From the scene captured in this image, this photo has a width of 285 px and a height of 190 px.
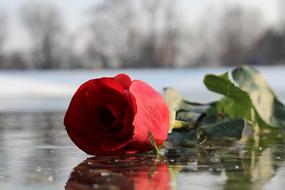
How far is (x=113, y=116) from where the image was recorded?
123 cm

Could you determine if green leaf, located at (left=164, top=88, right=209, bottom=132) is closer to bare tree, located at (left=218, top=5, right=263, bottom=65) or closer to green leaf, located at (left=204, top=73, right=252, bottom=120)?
green leaf, located at (left=204, top=73, right=252, bottom=120)

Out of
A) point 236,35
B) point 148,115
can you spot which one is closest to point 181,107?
point 148,115

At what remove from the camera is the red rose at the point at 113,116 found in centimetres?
121

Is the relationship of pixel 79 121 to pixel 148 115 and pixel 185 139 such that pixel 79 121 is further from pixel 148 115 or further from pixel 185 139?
pixel 185 139

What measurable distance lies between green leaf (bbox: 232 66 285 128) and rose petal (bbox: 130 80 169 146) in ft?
1.86

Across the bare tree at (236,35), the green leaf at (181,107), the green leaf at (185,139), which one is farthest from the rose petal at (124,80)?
the bare tree at (236,35)

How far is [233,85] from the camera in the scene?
168cm

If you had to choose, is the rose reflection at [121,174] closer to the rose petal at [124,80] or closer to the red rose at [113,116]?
the red rose at [113,116]

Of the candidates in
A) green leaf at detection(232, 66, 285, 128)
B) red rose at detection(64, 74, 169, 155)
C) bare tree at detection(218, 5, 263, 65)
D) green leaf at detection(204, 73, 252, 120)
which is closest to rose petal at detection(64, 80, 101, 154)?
red rose at detection(64, 74, 169, 155)

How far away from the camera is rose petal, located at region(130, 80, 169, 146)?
1.23m

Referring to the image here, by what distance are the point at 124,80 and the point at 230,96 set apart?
524 millimetres

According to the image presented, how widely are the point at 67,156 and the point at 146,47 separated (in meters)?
35.5

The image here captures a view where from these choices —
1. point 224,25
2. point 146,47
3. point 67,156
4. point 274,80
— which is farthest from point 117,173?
point 224,25

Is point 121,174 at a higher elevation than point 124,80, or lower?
lower
